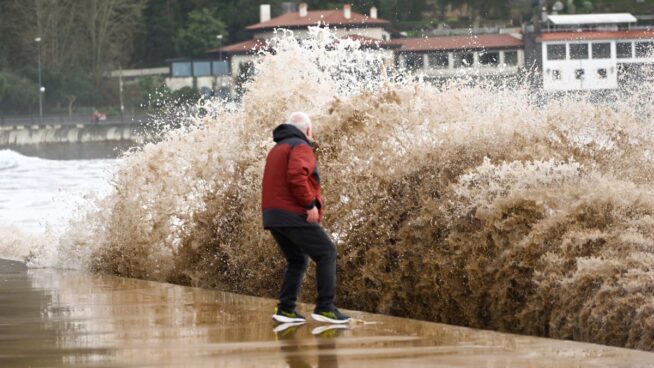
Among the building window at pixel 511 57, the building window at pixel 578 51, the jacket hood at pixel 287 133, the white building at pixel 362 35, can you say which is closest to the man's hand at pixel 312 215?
the jacket hood at pixel 287 133

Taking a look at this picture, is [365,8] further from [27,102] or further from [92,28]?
[27,102]

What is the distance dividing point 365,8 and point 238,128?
109m

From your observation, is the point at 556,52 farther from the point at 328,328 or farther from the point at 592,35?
the point at 328,328

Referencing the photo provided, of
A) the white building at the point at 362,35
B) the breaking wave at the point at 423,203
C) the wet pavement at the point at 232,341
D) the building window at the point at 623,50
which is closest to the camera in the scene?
the wet pavement at the point at 232,341

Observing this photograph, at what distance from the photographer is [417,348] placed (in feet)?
26.7

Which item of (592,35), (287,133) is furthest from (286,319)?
(592,35)

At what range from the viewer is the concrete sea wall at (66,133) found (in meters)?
92.7

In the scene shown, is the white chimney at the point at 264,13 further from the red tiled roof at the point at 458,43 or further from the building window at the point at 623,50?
the building window at the point at 623,50

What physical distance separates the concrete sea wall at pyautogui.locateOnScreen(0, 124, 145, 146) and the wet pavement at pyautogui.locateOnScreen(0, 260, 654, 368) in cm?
8220

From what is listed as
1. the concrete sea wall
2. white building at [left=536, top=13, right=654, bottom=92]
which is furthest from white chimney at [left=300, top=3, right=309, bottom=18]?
the concrete sea wall

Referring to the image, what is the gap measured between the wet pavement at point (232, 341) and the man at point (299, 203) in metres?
0.33

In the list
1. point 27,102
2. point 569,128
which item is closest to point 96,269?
point 569,128

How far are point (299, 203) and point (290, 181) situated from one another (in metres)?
0.19

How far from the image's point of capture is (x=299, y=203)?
8836 millimetres
